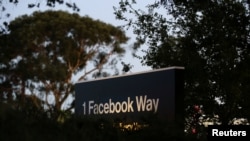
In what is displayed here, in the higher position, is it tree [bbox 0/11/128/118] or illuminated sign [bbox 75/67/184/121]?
tree [bbox 0/11/128/118]

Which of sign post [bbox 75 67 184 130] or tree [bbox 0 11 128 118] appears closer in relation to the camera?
sign post [bbox 75 67 184 130]

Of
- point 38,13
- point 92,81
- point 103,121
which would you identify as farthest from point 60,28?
point 103,121

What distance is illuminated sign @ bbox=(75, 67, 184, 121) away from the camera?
29.1 ft

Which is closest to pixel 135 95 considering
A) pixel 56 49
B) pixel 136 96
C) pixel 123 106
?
pixel 136 96

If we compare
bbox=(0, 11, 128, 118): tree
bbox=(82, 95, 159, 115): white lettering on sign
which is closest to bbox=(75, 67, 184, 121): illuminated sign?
bbox=(82, 95, 159, 115): white lettering on sign

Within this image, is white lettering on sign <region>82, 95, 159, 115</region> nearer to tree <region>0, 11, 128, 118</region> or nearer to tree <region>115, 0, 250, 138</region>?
tree <region>115, 0, 250, 138</region>

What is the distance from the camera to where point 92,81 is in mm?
11297

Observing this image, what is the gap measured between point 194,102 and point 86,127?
11.5 ft

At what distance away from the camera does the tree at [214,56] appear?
10.4 m

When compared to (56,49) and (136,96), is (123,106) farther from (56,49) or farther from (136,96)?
(56,49)

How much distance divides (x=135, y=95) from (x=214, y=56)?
6.41 ft

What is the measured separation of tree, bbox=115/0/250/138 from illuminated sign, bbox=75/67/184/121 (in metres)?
1.26

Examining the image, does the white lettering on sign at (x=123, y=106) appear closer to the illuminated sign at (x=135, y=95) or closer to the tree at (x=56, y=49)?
the illuminated sign at (x=135, y=95)

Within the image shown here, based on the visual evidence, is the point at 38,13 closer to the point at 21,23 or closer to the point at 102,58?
the point at 21,23
